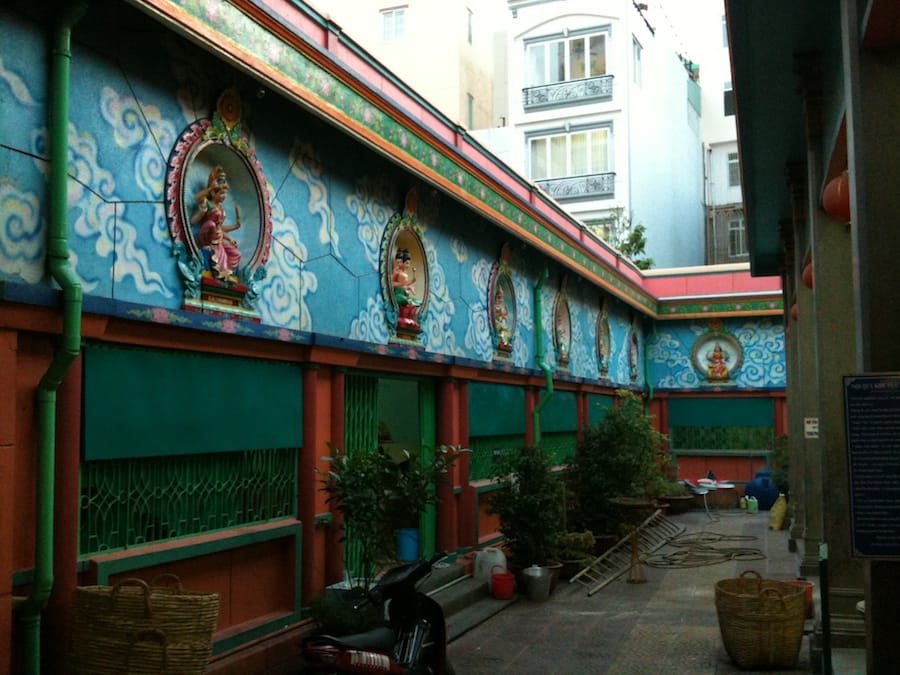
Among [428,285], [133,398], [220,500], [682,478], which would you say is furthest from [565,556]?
[682,478]

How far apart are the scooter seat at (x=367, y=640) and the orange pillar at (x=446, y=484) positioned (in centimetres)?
462

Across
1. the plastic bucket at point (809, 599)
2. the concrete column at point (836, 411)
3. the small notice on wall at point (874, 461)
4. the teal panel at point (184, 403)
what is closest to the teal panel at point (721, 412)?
the plastic bucket at point (809, 599)

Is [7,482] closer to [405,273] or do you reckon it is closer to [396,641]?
[396,641]

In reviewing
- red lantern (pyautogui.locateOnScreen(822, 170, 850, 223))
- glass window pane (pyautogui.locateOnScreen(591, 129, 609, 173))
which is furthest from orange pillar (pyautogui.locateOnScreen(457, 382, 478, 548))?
glass window pane (pyautogui.locateOnScreen(591, 129, 609, 173))

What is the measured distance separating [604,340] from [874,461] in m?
15.9

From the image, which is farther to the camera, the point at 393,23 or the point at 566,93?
the point at 393,23

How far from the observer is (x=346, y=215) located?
934cm

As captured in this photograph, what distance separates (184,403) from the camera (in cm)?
699

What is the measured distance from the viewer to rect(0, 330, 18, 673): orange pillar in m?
5.28

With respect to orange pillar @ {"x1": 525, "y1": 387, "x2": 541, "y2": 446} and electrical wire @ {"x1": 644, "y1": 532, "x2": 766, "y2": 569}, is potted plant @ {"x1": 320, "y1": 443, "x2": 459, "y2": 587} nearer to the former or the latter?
orange pillar @ {"x1": 525, "y1": 387, "x2": 541, "y2": 446}

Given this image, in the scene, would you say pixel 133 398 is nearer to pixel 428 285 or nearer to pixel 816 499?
pixel 428 285

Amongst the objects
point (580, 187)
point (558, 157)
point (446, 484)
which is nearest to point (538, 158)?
point (558, 157)

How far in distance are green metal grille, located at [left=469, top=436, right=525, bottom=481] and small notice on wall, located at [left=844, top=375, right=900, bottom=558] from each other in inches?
323

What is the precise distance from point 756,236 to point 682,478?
38.7ft
